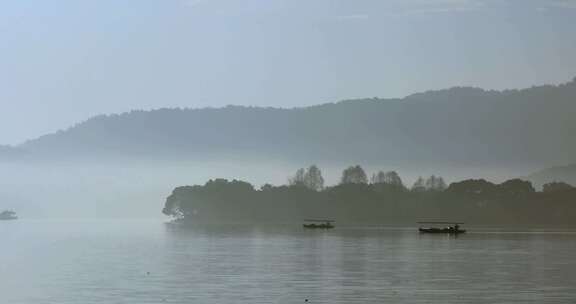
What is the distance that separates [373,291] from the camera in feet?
261

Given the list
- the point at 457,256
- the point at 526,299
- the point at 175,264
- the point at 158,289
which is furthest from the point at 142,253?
the point at 526,299

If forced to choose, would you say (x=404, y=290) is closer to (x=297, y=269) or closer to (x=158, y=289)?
(x=158, y=289)

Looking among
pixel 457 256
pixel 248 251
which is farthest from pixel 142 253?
pixel 457 256

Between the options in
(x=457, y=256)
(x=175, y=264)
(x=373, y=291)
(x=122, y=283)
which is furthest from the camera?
(x=457, y=256)

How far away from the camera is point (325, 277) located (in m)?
92.8

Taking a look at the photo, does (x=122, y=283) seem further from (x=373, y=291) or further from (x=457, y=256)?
(x=457, y=256)

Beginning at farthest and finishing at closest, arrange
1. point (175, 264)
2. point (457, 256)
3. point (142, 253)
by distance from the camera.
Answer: point (142, 253) < point (457, 256) < point (175, 264)

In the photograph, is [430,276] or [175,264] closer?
[430,276]

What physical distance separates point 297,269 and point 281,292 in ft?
82.4

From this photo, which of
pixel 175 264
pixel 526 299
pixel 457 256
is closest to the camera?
pixel 526 299

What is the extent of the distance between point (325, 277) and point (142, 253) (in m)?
51.2

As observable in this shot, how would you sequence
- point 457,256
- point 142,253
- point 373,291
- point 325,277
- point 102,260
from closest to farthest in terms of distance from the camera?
point 373,291, point 325,277, point 102,260, point 457,256, point 142,253

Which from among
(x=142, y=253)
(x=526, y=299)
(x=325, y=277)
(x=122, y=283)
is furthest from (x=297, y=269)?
(x=142, y=253)

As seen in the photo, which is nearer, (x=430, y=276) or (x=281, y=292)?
(x=281, y=292)
